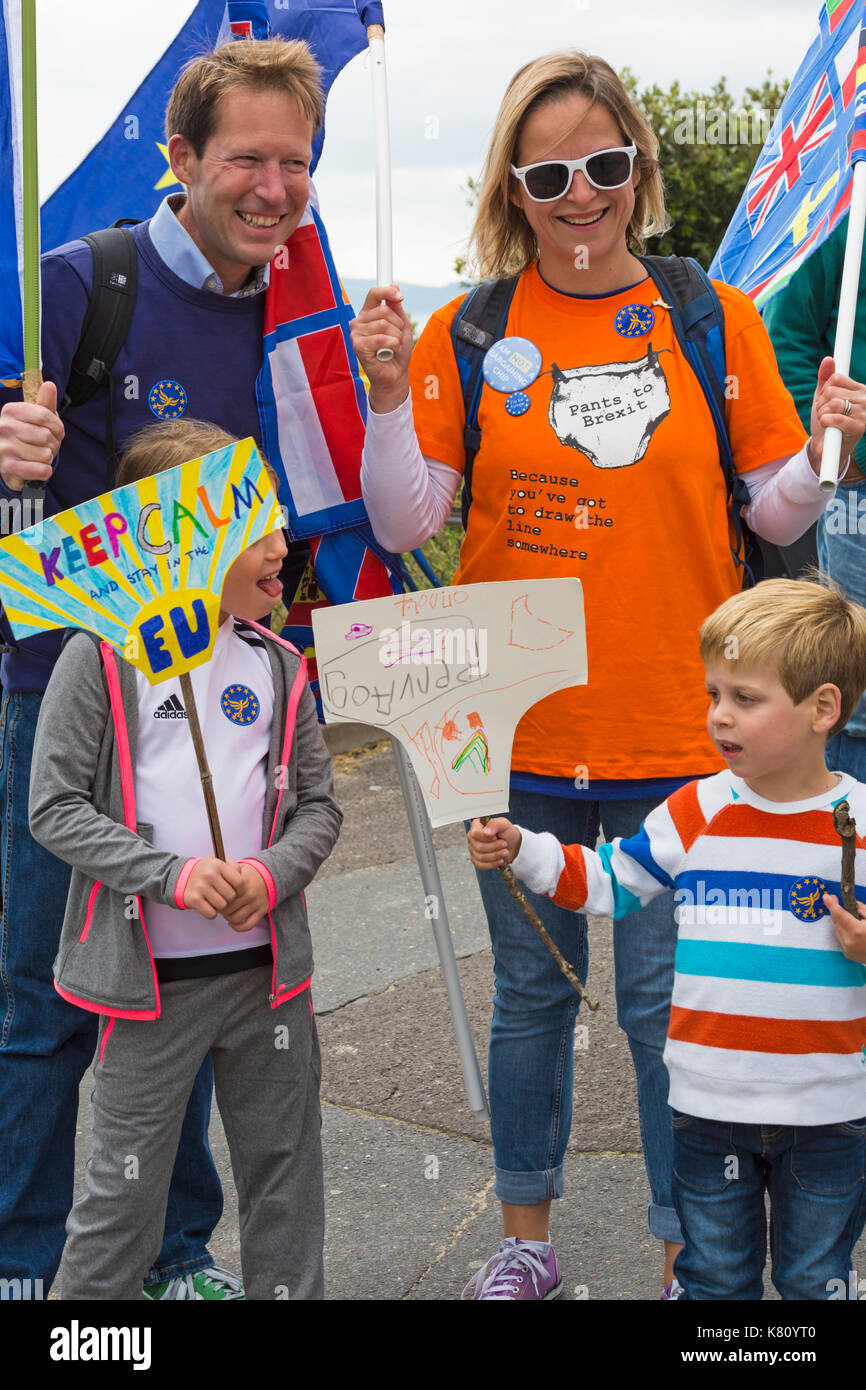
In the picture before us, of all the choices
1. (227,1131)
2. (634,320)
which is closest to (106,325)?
(634,320)

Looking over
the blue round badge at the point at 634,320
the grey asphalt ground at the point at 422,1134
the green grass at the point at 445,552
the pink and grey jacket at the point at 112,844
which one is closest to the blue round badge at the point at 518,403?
the blue round badge at the point at 634,320

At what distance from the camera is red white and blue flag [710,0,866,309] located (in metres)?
2.71

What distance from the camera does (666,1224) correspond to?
2564 millimetres

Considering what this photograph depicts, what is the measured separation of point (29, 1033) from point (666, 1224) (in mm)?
1126

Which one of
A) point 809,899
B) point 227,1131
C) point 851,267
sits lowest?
point 227,1131

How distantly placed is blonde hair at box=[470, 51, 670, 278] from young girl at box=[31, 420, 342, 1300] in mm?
685

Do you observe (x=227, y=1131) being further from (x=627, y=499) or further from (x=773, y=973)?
(x=627, y=499)

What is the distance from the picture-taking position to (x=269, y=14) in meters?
2.94

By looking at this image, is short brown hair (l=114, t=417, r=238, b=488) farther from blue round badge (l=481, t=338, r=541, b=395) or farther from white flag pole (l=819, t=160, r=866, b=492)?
white flag pole (l=819, t=160, r=866, b=492)

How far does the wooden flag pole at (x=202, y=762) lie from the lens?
7.00 ft

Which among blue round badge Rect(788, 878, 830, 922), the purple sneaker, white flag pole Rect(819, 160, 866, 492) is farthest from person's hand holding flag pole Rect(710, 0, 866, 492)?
the purple sneaker

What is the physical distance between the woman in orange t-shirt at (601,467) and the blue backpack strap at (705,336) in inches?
0.7

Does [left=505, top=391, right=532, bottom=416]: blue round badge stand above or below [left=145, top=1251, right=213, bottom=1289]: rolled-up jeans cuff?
above

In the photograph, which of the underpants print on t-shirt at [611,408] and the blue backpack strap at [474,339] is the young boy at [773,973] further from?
the blue backpack strap at [474,339]
